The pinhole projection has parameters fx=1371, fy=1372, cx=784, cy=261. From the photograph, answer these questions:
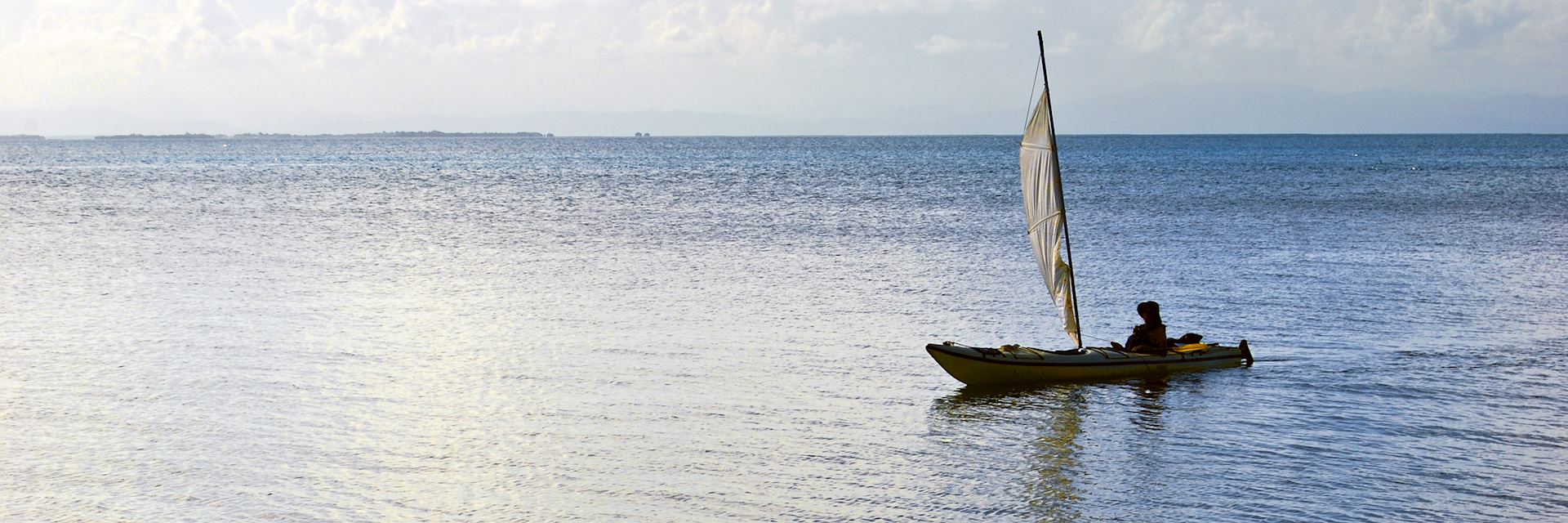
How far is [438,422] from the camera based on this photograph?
18078 millimetres

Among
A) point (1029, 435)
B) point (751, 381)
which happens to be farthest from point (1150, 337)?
point (751, 381)

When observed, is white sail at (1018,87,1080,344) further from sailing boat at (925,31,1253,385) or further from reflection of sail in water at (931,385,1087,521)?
reflection of sail in water at (931,385,1087,521)

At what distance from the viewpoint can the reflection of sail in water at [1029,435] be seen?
598 inches

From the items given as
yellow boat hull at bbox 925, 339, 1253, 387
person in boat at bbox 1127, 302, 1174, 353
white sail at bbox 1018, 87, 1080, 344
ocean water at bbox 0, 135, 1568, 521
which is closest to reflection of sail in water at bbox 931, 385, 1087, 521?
ocean water at bbox 0, 135, 1568, 521

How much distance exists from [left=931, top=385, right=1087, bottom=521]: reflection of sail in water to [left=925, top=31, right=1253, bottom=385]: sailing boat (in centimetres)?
44

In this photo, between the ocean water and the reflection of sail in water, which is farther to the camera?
the reflection of sail in water

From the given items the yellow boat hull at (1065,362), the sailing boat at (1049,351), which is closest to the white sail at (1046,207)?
the sailing boat at (1049,351)

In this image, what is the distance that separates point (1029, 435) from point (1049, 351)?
3898 millimetres

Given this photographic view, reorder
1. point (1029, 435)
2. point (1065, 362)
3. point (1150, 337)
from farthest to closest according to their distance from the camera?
point (1150, 337) < point (1065, 362) < point (1029, 435)

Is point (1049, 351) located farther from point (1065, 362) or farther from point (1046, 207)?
point (1046, 207)

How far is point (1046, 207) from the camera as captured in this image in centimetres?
2405

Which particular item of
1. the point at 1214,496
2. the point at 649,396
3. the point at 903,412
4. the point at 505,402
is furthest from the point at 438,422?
the point at 1214,496

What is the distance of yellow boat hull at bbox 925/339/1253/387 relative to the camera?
2106cm

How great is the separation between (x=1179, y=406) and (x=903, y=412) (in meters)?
4.26
